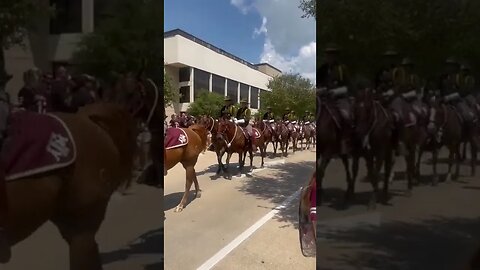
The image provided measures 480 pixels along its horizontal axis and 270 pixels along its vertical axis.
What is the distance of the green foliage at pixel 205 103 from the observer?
44.3ft

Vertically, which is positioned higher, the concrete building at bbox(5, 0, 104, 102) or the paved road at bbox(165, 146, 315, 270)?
the concrete building at bbox(5, 0, 104, 102)

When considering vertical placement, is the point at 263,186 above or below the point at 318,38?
below

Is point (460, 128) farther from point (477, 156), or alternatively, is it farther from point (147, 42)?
point (147, 42)

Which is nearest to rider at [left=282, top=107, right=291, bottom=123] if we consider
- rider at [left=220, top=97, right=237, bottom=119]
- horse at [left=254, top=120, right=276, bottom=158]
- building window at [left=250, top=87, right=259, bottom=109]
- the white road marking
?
horse at [left=254, top=120, right=276, bottom=158]

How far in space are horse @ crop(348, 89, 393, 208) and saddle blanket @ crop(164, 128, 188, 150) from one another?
3909mm

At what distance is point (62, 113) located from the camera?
79.0 inches

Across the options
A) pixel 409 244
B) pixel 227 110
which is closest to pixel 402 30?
pixel 409 244

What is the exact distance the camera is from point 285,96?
12.5 m

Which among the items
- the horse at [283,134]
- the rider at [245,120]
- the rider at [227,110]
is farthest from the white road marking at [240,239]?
the horse at [283,134]

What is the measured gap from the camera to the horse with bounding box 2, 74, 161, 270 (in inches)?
75.9

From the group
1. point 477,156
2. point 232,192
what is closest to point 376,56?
point 477,156

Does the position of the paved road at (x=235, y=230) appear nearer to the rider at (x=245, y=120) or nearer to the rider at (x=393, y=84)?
the rider at (x=393, y=84)

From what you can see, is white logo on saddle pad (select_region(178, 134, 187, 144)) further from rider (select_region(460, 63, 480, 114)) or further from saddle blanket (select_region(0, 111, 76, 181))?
rider (select_region(460, 63, 480, 114))

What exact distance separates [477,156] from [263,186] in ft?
16.6
